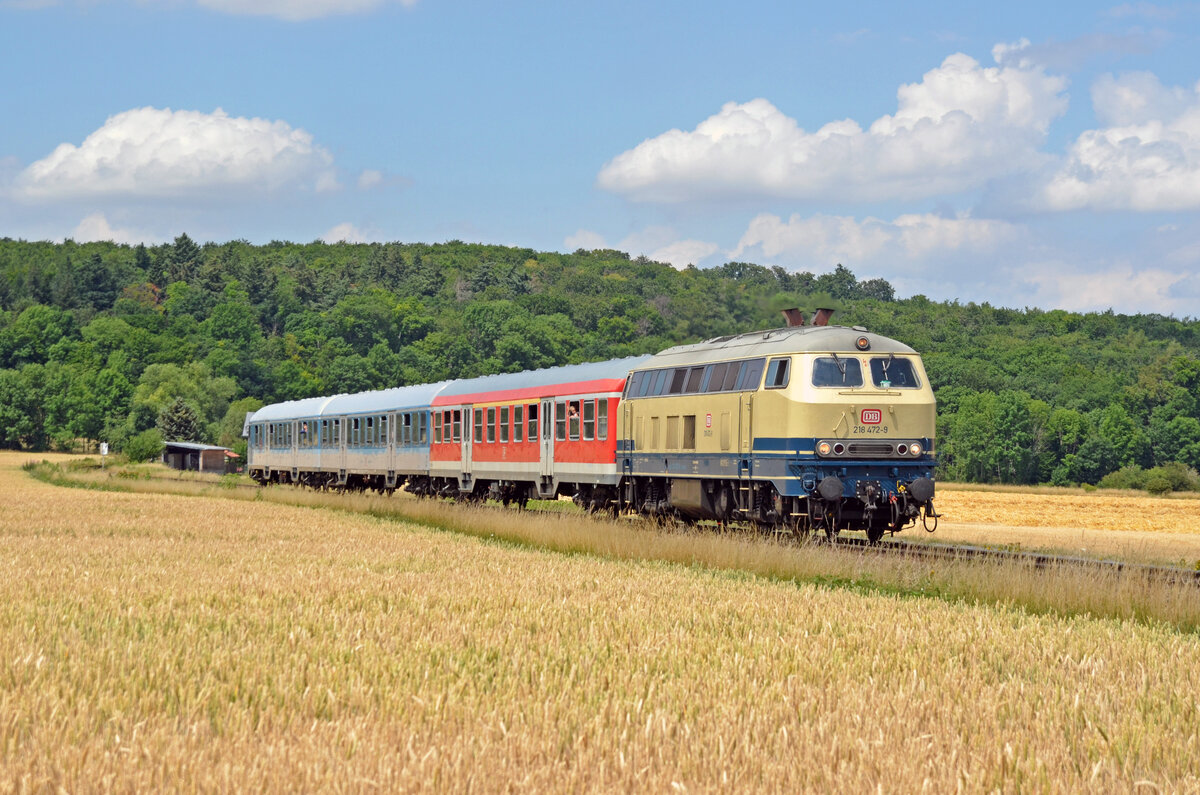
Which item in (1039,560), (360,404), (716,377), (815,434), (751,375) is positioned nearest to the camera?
(1039,560)

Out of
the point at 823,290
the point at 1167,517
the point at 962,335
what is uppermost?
the point at 962,335

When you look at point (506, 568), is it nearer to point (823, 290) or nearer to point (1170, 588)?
point (1170, 588)

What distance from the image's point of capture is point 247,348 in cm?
17862

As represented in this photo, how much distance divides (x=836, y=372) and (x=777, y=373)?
43.3 inches

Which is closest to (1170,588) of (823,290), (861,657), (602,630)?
(861,657)

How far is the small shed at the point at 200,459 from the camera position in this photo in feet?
348

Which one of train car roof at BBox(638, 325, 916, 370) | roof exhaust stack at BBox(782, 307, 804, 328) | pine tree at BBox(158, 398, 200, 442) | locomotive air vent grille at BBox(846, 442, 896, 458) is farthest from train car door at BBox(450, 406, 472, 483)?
pine tree at BBox(158, 398, 200, 442)

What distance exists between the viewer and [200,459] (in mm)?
105125

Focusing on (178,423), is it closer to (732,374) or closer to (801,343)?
(732,374)

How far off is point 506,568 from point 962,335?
114 meters

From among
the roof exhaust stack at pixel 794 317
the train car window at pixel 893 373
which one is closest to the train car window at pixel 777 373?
the train car window at pixel 893 373

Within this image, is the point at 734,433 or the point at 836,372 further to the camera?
the point at 734,433

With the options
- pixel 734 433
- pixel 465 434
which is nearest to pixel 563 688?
pixel 734 433

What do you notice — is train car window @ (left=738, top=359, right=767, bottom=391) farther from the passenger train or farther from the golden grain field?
the golden grain field
